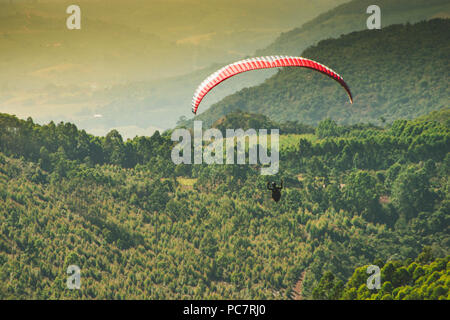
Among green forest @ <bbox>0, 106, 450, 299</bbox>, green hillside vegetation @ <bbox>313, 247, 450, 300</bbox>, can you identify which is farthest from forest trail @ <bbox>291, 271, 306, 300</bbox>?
green hillside vegetation @ <bbox>313, 247, 450, 300</bbox>

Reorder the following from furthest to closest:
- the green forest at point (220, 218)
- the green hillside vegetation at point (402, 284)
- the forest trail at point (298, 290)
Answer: the forest trail at point (298, 290) < the green forest at point (220, 218) < the green hillside vegetation at point (402, 284)

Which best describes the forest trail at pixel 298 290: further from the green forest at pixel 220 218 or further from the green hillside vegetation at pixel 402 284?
the green hillside vegetation at pixel 402 284

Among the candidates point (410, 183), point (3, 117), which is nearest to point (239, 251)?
point (410, 183)

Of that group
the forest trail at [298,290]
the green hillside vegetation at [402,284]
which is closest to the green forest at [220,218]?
the green hillside vegetation at [402,284]

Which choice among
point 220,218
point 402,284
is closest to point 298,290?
point 220,218

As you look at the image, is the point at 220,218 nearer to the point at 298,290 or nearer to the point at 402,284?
the point at 298,290
